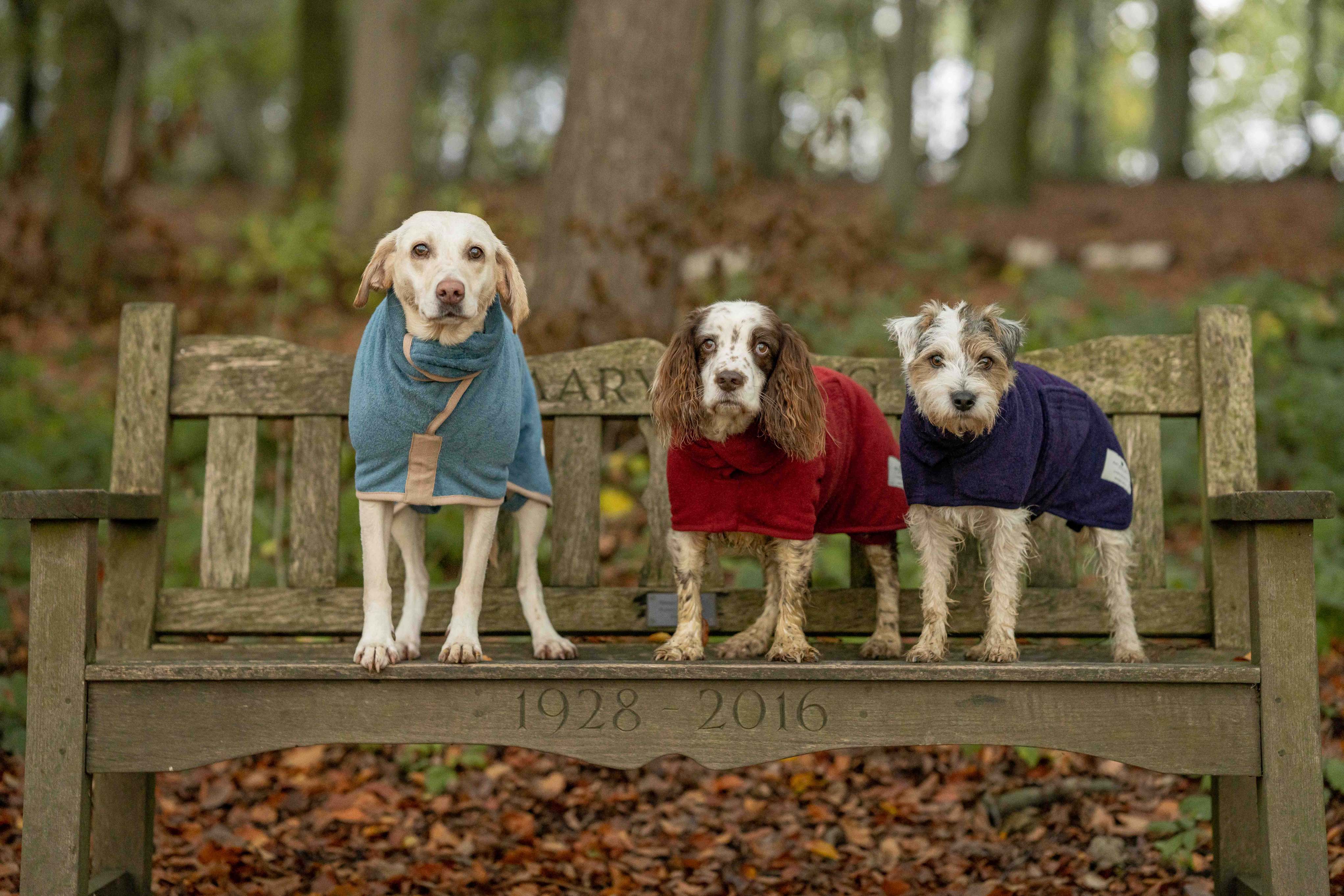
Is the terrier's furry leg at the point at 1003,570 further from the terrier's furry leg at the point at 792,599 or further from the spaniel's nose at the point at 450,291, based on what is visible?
the spaniel's nose at the point at 450,291

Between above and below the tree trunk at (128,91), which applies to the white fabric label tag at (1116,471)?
below

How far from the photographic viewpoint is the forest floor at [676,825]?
4.24m

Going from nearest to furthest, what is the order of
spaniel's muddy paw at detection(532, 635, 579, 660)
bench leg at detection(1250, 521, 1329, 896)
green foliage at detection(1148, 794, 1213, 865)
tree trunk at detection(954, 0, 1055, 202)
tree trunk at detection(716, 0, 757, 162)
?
bench leg at detection(1250, 521, 1329, 896) < spaniel's muddy paw at detection(532, 635, 579, 660) < green foliage at detection(1148, 794, 1213, 865) < tree trunk at detection(954, 0, 1055, 202) < tree trunk at detection(716, 0, 757, 162)

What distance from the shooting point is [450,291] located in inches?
128

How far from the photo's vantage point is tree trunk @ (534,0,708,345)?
21.5 feet

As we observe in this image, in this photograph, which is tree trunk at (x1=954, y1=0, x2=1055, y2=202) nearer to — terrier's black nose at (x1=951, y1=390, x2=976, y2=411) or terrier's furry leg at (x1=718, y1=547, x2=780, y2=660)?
terrier's furry leg at (x1=718, y1=547, x2=780, y2=660)

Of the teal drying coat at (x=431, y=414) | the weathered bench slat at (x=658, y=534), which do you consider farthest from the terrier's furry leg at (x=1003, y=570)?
the teal drying coat at (x=431, y=414)

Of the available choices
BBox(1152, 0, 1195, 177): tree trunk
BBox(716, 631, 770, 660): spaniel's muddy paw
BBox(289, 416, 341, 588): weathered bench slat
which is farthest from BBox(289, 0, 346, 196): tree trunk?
BBox(1152, 0, 1195, 177): tree trunk

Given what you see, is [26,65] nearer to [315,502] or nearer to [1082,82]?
[315,502]

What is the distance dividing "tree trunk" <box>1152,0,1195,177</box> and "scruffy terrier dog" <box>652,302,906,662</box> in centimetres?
2392

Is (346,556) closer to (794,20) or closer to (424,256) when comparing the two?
(424,256)

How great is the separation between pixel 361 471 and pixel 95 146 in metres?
7.93

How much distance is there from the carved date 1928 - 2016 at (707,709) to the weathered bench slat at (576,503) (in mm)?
1001

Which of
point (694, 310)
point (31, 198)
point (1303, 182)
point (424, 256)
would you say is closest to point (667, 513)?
point (694, 310)
